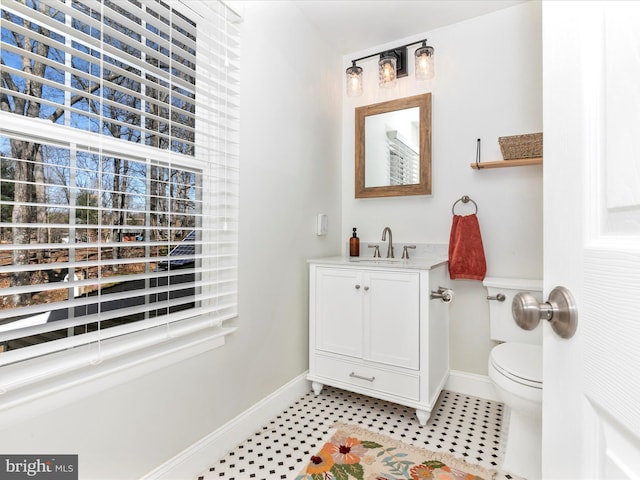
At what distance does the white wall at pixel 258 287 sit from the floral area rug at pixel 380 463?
47 centimetres

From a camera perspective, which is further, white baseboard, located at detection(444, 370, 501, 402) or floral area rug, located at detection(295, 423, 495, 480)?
white baseboard, located at detection(444, 370, 501, 402)

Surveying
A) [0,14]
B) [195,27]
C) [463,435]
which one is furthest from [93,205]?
[463,435]

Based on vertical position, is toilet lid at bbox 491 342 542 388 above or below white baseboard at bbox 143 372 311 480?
above

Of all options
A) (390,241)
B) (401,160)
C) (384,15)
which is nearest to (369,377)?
(390,241)

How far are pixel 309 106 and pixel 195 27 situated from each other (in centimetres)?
92

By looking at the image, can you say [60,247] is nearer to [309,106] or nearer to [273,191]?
[273,191]

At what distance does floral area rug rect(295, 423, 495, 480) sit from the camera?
4.70 feet

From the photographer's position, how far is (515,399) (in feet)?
4.60

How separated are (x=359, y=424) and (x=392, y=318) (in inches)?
24.0

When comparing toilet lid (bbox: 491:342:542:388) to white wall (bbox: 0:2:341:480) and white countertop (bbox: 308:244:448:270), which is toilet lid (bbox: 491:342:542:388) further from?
white wall (bbox: 0:2:341:480)

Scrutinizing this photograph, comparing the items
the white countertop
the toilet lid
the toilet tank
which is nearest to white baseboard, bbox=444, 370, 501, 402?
the toilet tank

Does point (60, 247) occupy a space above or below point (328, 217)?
below

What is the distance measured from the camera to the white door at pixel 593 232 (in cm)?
39

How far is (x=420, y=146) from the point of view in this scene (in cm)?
235
